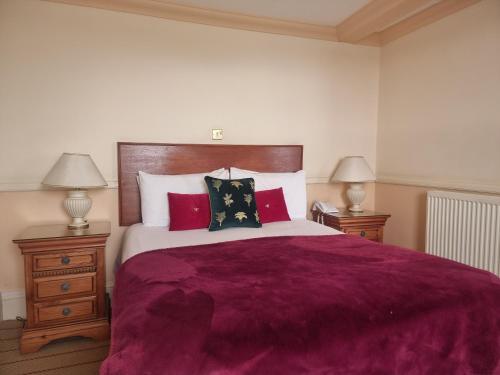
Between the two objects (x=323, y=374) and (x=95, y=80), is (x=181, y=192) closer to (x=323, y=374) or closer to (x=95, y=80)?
(x=95, y=80)

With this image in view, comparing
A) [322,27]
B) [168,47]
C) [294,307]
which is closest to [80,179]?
[168,47]

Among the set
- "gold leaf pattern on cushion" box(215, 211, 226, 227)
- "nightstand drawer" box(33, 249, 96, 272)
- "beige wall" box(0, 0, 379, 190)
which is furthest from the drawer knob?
"gold leaf pattern on cushion" box(215, 211, 226, 227)

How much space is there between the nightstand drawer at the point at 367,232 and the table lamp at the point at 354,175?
0.24m

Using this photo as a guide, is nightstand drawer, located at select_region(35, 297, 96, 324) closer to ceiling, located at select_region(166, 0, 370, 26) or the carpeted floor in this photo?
the carpeted floor

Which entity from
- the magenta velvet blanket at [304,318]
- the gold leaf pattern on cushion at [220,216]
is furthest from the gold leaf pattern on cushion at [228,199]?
the magenta velvet blanket at [304,318]

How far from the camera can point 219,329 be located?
3.43 feet

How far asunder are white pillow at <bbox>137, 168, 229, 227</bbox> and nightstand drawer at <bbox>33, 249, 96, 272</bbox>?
471 mm

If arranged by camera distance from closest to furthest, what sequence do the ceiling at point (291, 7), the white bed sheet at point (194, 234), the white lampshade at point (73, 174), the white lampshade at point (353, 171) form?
the white bed sheet at point (194, 234) → the white lampshade at point (73, 174) → the ceiling at point (291, 7) → the white lampshade at point (353, 171)

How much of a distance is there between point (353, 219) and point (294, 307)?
207 cm

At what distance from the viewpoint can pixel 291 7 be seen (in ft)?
9.71

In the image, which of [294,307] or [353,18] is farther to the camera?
[353,18]

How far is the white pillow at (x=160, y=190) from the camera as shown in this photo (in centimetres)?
260

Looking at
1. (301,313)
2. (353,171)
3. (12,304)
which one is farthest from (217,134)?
(301,313)

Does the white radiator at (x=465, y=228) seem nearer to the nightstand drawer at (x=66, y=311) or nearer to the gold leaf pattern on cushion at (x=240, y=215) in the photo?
the gold leaf pattern on cushion at (x=240, y=215)
